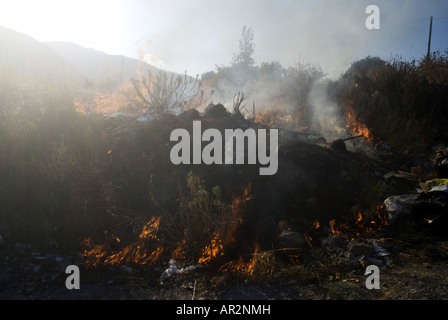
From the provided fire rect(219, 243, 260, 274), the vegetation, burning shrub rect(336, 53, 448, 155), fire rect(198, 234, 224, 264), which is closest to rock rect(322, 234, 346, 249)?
the vegetation

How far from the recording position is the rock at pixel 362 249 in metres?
2.79

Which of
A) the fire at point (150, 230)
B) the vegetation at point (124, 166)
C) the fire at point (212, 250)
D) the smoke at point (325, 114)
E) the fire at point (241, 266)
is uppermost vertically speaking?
the smoke at point (325, 114)

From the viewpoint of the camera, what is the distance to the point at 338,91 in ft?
30.5

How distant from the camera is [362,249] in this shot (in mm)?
2805

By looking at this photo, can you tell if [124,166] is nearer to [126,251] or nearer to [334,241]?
[126,251]

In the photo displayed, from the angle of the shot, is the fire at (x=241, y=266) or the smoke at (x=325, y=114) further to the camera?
the smoke at (x=325, y=114)

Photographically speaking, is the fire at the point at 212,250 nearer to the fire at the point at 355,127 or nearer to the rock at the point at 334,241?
the rock at the point at 334,241

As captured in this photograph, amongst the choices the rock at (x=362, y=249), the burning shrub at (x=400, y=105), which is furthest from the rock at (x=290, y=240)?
the burning shrub at (x=400, y=105)

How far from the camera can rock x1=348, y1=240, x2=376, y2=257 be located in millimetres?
2791

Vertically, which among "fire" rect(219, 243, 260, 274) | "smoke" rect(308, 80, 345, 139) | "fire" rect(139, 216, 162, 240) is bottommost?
"fire" rect(219, 243, 260, 274)

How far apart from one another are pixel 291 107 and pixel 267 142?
600cm

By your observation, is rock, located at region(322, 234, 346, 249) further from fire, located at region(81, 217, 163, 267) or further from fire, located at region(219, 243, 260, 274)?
fire, located at region(81, 217, 163, 267)

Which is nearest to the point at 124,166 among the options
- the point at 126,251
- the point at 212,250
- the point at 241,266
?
the point at 126,251

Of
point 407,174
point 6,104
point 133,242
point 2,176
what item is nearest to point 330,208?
point 407,174
